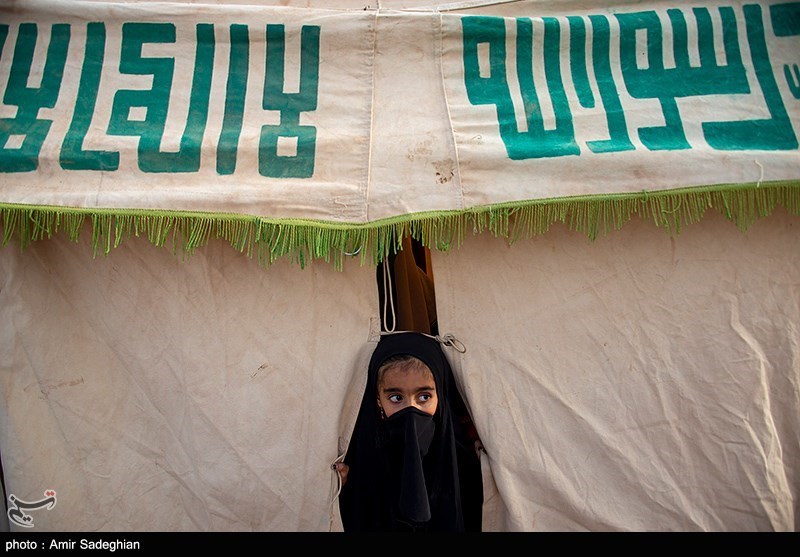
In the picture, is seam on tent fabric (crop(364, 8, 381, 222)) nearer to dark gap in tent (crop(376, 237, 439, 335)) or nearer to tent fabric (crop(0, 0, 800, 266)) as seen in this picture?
tent fabric (crop(0, 0, 800, 266))

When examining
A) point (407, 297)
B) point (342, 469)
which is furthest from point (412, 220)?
point (342, 469)

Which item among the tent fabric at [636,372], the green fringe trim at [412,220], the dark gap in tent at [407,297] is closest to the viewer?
the green fringe trim at [412,220]

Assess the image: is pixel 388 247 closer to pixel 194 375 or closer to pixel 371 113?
pixel 371 113

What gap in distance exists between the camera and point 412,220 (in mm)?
1514

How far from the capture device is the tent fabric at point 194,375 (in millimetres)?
1725

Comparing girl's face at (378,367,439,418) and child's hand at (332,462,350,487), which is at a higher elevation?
girl's face at (378,367,439,418)

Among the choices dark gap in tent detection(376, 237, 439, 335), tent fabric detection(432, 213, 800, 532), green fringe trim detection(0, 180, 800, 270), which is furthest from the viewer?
dark gap in tent detection(376, 237, 439, 335)

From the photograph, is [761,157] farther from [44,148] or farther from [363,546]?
[44,148]

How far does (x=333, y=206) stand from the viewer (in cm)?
153

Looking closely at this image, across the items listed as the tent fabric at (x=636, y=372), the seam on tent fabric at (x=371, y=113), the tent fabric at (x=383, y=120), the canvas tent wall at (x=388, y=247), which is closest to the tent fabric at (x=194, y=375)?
the canvas tent wall at (x=388, y=247)

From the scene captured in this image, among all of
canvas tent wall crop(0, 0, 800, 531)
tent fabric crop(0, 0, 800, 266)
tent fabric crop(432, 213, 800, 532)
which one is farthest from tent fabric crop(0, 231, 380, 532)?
tent fabric crop(432, 213, 800, 532)

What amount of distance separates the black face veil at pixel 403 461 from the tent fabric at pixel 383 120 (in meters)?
0.35

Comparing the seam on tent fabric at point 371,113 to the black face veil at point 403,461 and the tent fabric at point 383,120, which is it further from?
the black face veil at point 403,461

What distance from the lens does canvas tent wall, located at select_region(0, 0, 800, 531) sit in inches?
60.7
